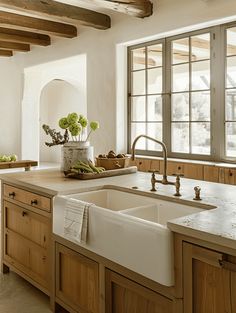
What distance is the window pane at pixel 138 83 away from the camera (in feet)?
14.0

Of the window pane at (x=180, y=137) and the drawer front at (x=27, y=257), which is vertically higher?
the window pane at (x=180, y=137)

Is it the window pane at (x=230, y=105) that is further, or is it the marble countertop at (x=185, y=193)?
the window pane at (x=230, y=105)

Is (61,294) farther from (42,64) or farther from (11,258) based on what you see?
(42,64)

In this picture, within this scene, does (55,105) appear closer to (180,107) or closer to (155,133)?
(155,133)

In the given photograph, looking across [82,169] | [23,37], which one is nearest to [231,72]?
[82,169]

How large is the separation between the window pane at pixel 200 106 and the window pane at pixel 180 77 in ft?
0.51

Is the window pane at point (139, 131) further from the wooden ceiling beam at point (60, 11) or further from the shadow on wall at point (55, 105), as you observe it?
the shadow on wall at point (55, 105)

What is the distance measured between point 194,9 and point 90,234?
2.55 m

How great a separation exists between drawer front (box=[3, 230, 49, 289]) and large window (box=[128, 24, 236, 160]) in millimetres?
1968

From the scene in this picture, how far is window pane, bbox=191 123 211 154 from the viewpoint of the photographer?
3639 millimetres

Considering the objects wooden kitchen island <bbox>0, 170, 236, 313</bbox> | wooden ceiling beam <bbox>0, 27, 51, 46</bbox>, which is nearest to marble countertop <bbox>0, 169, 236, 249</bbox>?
wooden kitchen island <bbox>0, 170, 236, 313</bbox>

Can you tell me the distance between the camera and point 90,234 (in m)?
1.88

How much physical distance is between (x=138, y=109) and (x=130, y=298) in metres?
2.95

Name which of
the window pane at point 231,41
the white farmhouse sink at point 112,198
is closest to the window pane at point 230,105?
the window pane at point 231,41
